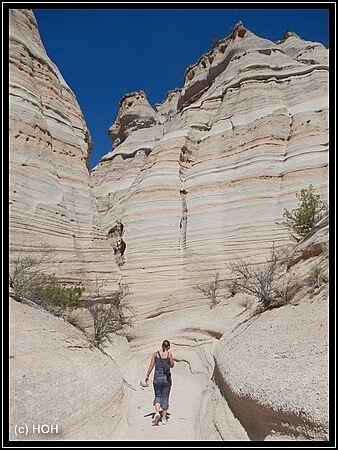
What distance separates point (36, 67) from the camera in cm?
1731

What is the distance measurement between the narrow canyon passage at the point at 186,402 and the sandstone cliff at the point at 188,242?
43mm

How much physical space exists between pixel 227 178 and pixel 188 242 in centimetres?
413

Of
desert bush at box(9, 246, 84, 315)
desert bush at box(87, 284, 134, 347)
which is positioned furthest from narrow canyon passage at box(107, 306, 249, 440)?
desert bush at box(9, 246, 84, 315)

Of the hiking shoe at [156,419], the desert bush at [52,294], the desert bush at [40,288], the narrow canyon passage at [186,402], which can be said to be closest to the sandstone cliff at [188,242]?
the narrow canyon passage at [186,402]

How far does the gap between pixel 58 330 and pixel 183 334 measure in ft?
21.3

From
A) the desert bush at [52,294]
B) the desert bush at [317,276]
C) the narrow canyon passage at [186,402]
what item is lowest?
the narrow canyon passage at [186,402]

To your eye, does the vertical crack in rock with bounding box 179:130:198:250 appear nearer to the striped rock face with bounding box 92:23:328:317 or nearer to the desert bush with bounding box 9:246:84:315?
the striped rock face with bounding box 92:23:328:317

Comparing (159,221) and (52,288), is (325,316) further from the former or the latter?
(159,221)

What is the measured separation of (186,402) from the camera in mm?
7164

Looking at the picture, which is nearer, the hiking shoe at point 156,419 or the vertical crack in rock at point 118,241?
the hiking shoe at point 156,419

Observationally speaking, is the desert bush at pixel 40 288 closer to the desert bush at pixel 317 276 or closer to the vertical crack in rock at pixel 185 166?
the desert bush at pixel 317 276

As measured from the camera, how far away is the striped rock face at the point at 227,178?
17.0m

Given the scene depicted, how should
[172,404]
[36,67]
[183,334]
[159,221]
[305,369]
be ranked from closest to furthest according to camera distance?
1. [305,369]
2. [172,404]
3. [183,334]
4. [36,67]
5. [159,221]
